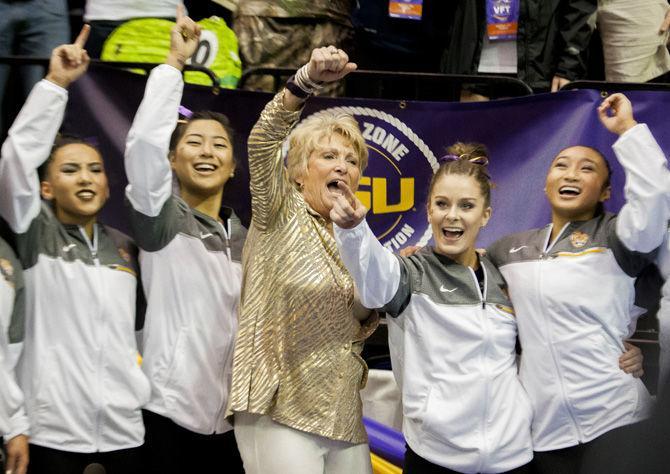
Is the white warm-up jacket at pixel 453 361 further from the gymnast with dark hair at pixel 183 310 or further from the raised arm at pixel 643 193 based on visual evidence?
the gymnast with dark hair at pixel 183 310

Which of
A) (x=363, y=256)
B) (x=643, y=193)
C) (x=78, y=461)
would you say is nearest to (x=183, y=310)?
(x=78, y=461)

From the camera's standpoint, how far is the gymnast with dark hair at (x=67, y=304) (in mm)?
3617

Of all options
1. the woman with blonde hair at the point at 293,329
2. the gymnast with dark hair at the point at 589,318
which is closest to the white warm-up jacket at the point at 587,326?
the gymnast with dark hair at the point at 589,318

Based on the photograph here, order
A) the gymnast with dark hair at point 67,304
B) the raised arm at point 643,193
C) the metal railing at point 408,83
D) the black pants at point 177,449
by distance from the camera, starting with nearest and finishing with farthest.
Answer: the raised arm at point 643,193
the gymnast with dark hair at point 67,304
the black pants at point 177,449
the metal railing at point 408,83

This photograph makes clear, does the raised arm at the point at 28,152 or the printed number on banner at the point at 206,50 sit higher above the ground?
the printed number on banner at the point at 206,50

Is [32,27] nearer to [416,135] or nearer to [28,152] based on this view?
[28,152]

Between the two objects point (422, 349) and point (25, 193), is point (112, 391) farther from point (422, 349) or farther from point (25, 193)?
point (422, 349)

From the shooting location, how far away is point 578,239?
374cm

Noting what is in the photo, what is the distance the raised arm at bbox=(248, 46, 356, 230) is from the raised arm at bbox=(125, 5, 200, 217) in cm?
35

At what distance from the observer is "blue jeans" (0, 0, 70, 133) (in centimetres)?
441

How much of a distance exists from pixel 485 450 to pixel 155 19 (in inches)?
105

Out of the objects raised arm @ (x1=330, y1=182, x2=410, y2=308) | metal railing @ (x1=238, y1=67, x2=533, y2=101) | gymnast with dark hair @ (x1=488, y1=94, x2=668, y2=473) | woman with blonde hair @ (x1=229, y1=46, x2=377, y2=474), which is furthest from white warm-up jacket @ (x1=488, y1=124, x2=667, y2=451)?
metal railing @ (x1=238, y1=67, x2=533, y2=101)

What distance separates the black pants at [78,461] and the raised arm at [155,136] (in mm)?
900

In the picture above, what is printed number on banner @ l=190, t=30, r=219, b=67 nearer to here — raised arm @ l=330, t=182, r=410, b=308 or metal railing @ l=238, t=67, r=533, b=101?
metal railing @ l=238, t=67, r=533, b=101
